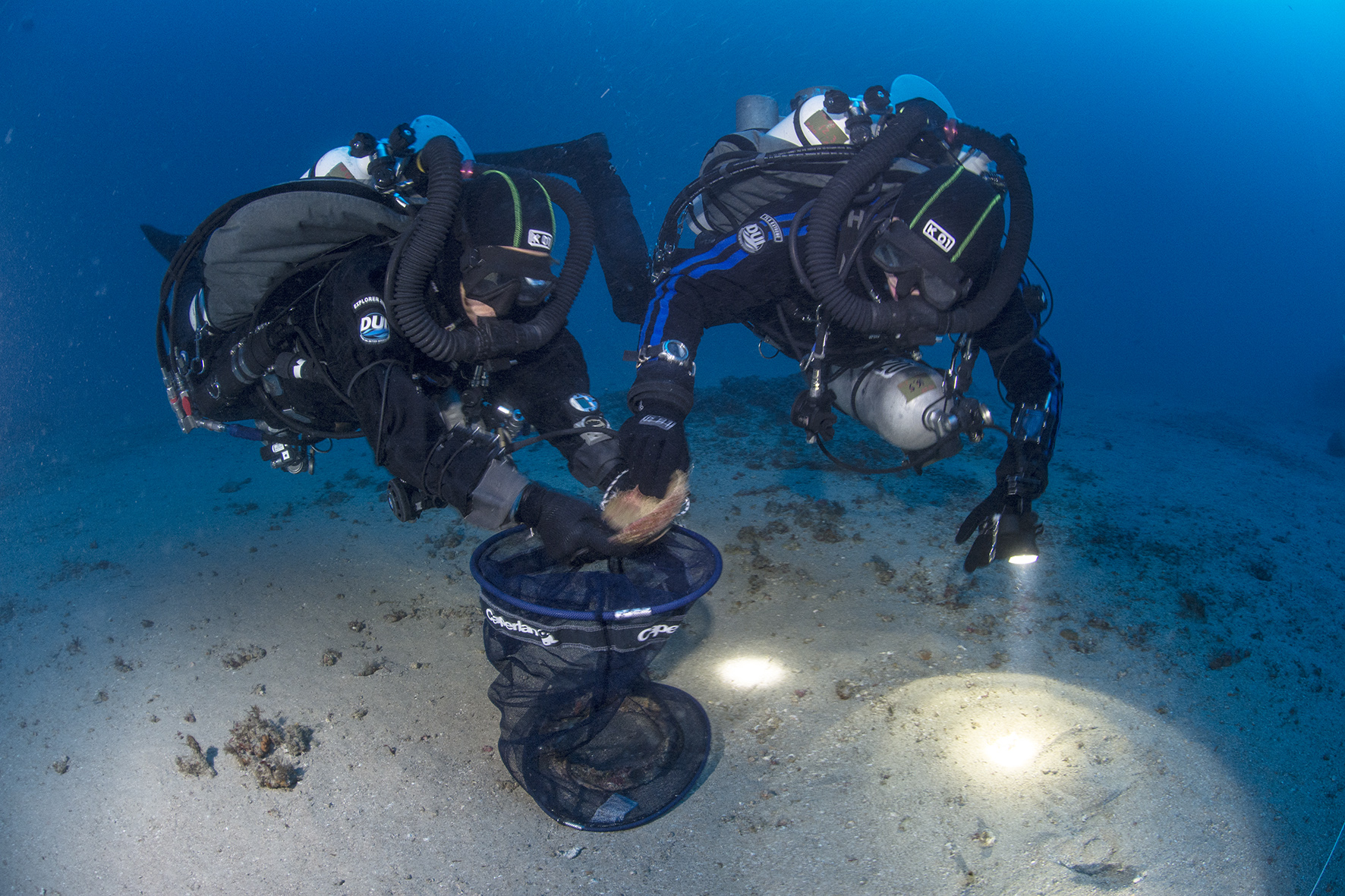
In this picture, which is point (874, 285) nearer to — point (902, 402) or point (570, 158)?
point (902, 402)

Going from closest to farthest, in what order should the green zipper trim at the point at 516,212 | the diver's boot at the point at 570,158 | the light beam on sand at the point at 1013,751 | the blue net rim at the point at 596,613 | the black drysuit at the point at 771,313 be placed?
1. the blue net rim at the point at 596,613
2. the light beam on sand at the point at 1013,751
3. the green zipper trim at the point at 516,212
4. the black drysuit at the point at 771,313
5. the diver's boot at the point at 570,158

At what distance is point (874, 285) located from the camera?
3.54 meters

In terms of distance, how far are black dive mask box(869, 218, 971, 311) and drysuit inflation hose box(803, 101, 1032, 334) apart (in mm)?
83

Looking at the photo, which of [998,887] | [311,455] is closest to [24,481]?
[311,455]

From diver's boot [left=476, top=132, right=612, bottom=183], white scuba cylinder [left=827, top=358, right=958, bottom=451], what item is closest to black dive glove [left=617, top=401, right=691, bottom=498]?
white scuba cylinder [left=827, top=358, right=958, bottom=451]

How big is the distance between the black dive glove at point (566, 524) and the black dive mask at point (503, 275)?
1.12m

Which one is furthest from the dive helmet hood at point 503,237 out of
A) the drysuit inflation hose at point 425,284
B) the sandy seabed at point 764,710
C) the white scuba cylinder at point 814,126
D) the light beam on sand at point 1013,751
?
the light beam on sand at point 1013,751

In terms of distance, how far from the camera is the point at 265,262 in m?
3.44

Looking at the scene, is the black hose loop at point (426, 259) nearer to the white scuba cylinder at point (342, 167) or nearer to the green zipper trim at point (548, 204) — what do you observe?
the green zipper trim at point (548, 204)

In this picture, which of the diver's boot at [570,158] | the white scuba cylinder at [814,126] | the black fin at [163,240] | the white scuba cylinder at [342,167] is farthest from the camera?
the diver's boot at [570,158]

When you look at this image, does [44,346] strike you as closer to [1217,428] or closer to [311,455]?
[311,455]

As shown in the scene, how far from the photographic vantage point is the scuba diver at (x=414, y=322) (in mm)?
2812

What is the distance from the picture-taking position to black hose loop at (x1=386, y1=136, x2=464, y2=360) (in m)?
2.88

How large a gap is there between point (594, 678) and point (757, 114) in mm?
4102
